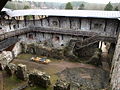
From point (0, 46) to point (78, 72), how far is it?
14.0 metres

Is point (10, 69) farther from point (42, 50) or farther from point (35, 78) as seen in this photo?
Result: point (42, 50)

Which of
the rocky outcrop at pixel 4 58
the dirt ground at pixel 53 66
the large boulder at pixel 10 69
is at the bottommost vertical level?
the dirt ground at pixel 53 66

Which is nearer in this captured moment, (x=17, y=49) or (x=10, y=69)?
(x=10, y=69)

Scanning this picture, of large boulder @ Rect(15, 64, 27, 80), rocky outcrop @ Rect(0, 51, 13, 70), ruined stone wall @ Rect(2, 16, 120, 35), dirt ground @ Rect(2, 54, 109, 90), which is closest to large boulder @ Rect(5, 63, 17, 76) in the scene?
large boulder @ Rect(15, 64, 27, 80)

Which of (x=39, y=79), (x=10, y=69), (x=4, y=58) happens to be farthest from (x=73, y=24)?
(x=10, y=69)

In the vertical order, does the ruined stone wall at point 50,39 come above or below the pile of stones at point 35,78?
above

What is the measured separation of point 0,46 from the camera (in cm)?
2233

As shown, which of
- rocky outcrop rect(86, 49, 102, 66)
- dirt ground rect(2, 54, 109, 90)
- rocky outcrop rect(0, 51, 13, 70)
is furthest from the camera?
rocky outcrop rect(86, 49, 102, 66)

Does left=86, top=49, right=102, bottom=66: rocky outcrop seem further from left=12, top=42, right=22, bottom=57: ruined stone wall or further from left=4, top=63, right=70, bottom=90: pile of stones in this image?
left=12, top=42, right=22, bottom=57: ruined stone wall

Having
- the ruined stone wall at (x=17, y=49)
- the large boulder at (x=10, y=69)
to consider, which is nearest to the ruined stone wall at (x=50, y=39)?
the ruined stone wall at (x=17, y=49)

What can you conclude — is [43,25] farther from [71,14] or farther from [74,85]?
[74,85]

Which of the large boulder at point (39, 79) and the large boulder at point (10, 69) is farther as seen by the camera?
the large boulder at point (10, 69)

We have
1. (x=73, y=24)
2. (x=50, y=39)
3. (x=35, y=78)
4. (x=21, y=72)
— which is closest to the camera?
(x=35, y=78)

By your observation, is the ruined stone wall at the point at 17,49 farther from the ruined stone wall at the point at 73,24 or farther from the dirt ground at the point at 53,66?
the ruined stone wall at the point at 73,24
